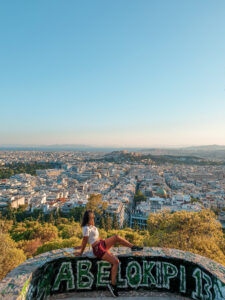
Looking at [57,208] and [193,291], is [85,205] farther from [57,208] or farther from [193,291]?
[193,291]

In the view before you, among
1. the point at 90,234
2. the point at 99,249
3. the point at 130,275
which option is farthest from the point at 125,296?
the point at 90,234

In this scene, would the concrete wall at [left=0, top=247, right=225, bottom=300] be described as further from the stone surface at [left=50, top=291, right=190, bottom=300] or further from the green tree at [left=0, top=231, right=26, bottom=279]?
the green tree at [left=0, top=231, right=26, bottom=279]

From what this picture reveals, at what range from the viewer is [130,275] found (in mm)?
2777

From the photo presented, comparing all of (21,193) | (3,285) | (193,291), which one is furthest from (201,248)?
(21,193)

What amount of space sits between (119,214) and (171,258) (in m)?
17.2

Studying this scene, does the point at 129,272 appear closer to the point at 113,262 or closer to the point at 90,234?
the point at 113,262

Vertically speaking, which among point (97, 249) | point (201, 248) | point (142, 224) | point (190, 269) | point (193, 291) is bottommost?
point (142, 224)

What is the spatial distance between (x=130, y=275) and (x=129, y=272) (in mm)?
43

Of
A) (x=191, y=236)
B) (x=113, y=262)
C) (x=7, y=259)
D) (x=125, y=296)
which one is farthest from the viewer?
(x=191, y=236)

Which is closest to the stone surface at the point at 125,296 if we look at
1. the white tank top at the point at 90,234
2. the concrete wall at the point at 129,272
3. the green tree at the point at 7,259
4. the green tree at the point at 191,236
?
the concrete wall at the point at 129,272

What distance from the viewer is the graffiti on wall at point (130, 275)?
2637 mm

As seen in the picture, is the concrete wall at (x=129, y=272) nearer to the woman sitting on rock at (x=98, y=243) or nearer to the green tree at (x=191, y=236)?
the woman sitting on rock at (x=98, y=243)

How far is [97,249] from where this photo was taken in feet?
8.49

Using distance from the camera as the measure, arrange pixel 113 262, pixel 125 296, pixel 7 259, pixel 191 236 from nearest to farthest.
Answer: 1. pixel 113 262
2. pixel 125 296
3. pixel 7 259
4. pixel 191 236
